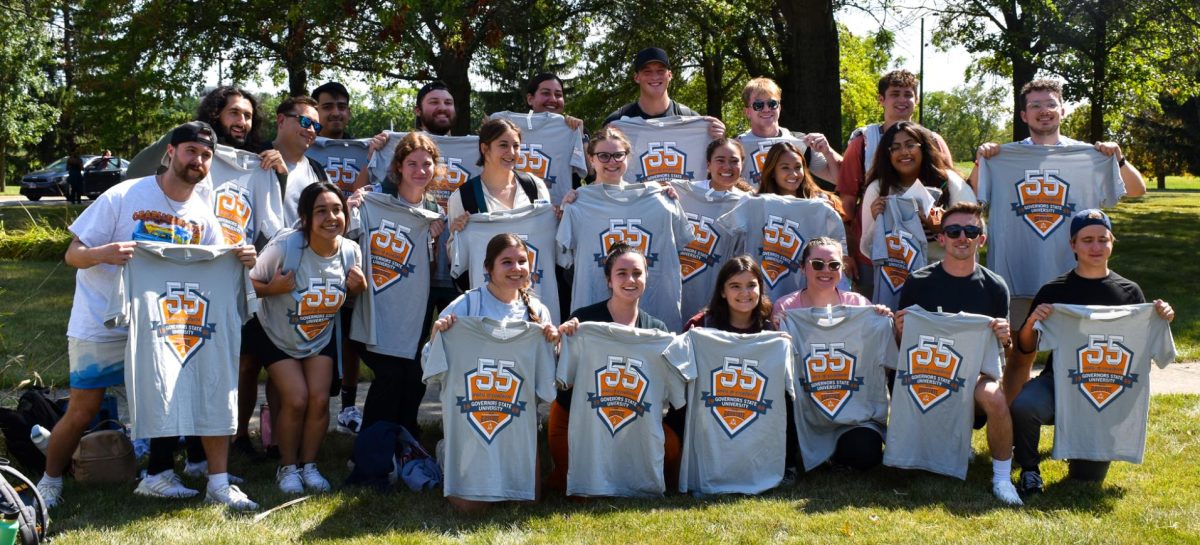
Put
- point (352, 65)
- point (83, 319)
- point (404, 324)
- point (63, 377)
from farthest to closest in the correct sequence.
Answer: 1. point (352, 65)
2. point (63, 377)
3. point (404, 324)
4. point (83, 319)

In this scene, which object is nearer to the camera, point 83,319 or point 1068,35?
point 83,319

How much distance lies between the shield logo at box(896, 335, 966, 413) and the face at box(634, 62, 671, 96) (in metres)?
2.90

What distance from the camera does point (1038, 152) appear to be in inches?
278

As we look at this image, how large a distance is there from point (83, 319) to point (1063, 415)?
18.4 ft

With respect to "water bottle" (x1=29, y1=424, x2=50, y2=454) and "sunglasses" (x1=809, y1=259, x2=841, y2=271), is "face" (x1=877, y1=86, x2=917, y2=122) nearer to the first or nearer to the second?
"sunglasses" (x1=809, y1=259, x2=841, y2=271)

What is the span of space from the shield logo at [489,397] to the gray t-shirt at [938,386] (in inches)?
89.1

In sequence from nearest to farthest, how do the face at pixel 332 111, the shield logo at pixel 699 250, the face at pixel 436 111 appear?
the shield logo at pixel 699 250 < the face at pixel 436 111 < the face at pixel 332 111

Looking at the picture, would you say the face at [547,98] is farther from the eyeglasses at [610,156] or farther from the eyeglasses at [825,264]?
the eyeglasses at [825,264]

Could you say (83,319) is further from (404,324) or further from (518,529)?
(518,529)

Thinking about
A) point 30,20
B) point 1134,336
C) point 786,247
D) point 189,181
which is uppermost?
point 30,20

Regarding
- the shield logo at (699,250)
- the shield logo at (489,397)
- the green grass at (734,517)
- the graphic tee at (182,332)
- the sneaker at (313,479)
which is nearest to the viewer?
the green grass at (734,517)

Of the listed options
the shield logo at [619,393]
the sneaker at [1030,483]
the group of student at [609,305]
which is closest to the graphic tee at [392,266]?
the group of student at [609,305]

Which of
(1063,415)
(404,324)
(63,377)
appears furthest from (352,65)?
(1063,415)

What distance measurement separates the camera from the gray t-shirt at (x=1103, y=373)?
590cm
